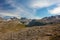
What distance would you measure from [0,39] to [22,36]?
9.70 meters

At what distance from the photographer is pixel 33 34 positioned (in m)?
52.7

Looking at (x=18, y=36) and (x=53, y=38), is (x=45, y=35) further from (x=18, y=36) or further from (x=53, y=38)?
(x=18, y=36)

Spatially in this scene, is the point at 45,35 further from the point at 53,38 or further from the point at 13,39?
the point at 13,39

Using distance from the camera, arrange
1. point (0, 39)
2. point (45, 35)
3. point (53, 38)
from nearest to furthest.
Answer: point (53, 38) → point (45, 35) → point (0, 39)

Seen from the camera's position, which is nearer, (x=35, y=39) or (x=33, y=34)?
(x=35, y=39)

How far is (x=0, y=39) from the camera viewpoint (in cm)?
5647

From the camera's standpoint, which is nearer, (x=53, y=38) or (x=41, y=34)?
(x=53, y=38)

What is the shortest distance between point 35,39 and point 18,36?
806cm

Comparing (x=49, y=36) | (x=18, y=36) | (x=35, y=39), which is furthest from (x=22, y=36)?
(x=49, y=36)

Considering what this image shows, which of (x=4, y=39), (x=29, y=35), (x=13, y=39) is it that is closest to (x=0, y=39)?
(x=4, y=39)

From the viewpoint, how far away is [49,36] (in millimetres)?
50688

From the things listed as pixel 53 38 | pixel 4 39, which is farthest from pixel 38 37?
pixel 4 39

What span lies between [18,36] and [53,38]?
44.8 feet

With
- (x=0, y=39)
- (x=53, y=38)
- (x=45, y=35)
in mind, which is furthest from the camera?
(x=0, y=39)
